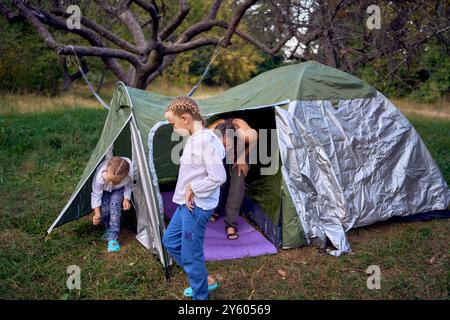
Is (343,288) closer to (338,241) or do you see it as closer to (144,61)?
(338,241)

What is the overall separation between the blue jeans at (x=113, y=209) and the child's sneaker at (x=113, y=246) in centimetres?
5

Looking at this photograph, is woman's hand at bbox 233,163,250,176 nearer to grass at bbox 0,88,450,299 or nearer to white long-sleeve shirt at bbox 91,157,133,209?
grass at bbox 0,88,450,299

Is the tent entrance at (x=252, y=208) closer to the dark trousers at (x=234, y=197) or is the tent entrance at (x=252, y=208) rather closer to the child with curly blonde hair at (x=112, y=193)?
the dark trousers at (x=234, y=197)

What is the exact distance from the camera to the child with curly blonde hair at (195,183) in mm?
2574

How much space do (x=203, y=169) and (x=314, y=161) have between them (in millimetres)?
1502

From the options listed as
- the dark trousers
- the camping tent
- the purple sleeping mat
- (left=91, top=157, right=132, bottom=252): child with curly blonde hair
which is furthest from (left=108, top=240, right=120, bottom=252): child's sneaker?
the dark trousers

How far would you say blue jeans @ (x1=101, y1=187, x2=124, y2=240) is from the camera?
376 centimetres

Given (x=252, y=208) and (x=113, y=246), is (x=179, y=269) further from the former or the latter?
(x=252, y=208)

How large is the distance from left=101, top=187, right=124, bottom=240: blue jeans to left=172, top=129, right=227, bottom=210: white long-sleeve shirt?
128 cm

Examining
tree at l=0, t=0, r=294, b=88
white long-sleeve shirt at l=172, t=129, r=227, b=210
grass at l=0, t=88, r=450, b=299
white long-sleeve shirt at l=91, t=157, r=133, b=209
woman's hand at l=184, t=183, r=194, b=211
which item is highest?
tree at l=0, t=0, r=294, b=88

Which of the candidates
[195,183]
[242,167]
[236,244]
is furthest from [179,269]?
[242,167]

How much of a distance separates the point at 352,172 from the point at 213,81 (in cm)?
2019
